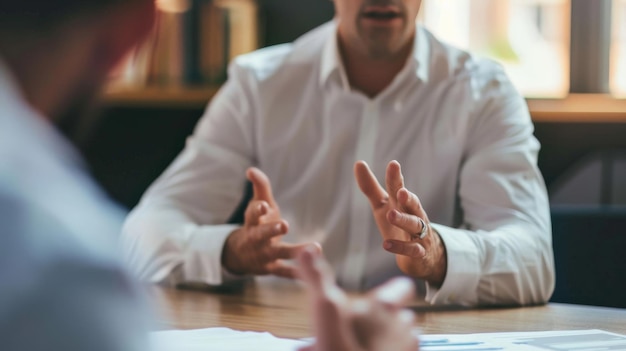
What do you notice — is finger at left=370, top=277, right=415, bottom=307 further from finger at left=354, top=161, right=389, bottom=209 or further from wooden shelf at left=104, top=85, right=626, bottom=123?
wooden shelf at left=104, top=85, right=626, bottom=123

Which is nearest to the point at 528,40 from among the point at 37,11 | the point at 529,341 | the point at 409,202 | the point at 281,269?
the point at 281,269

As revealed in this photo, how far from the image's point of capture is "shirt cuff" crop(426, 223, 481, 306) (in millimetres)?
1521

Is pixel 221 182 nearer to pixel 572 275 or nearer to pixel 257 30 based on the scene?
pixel 572 275

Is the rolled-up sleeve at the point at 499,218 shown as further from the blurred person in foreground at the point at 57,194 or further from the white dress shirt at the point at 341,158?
the blurred person in foreground at the point at 57,194

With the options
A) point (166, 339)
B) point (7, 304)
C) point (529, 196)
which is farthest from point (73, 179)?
point (529, 196)

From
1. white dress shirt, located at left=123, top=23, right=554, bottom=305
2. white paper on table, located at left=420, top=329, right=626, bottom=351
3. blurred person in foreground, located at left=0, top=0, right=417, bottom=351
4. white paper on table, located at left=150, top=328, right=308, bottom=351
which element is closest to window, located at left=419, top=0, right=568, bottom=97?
white dress shirt, located at left=123, top=23, right=554, bottom=305

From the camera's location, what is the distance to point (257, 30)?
338 centimetres

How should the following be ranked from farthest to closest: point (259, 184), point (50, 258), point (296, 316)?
point (259, 184), point (296, 316), point (50, 258)

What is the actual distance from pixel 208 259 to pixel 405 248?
0.49 meters

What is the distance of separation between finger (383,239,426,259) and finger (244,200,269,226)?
12.6 inches

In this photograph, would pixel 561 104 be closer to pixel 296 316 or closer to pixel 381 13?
pixel 381 13

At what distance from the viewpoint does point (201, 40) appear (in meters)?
3.28

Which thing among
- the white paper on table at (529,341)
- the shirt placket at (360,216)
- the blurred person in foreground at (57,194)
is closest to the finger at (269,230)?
the shirt placket at (360,216)

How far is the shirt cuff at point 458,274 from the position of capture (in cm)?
152
